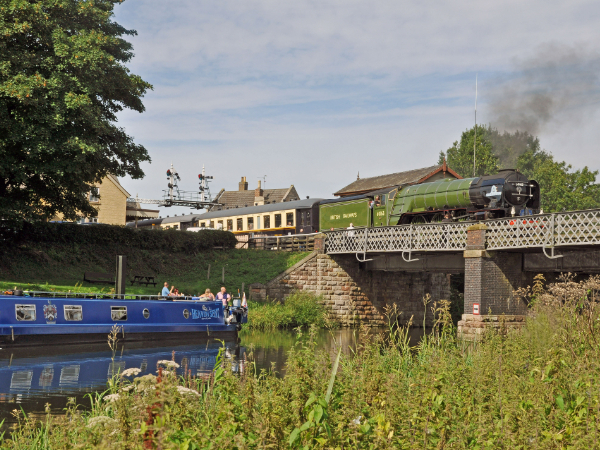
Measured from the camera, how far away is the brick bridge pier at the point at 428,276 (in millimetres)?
22406

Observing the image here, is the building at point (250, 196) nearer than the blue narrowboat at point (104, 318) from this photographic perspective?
No

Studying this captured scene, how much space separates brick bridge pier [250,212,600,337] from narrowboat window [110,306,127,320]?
26.0ft

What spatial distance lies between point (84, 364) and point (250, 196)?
51.0 metres

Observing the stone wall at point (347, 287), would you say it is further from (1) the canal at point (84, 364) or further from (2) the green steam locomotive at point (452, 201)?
(1) the canal at point (84, 364)

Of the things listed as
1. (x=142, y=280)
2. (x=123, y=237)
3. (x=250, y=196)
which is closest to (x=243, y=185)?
(x=250, y=196)

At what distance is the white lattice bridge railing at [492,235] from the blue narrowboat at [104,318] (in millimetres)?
7632

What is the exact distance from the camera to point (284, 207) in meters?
42.2

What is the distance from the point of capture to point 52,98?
2338 cm

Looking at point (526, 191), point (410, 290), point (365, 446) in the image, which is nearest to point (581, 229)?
point (526, 191)

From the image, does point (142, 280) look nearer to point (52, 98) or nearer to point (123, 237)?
point (123, 237)

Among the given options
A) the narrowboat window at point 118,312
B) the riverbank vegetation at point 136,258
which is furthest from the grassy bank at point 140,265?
the narrowboat window at point 118,312

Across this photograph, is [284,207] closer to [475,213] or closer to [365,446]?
[475,213]

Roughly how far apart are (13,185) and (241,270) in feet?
43.2

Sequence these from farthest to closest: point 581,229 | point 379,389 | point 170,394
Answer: point 581,229 < point 379,389 < point 170,394
